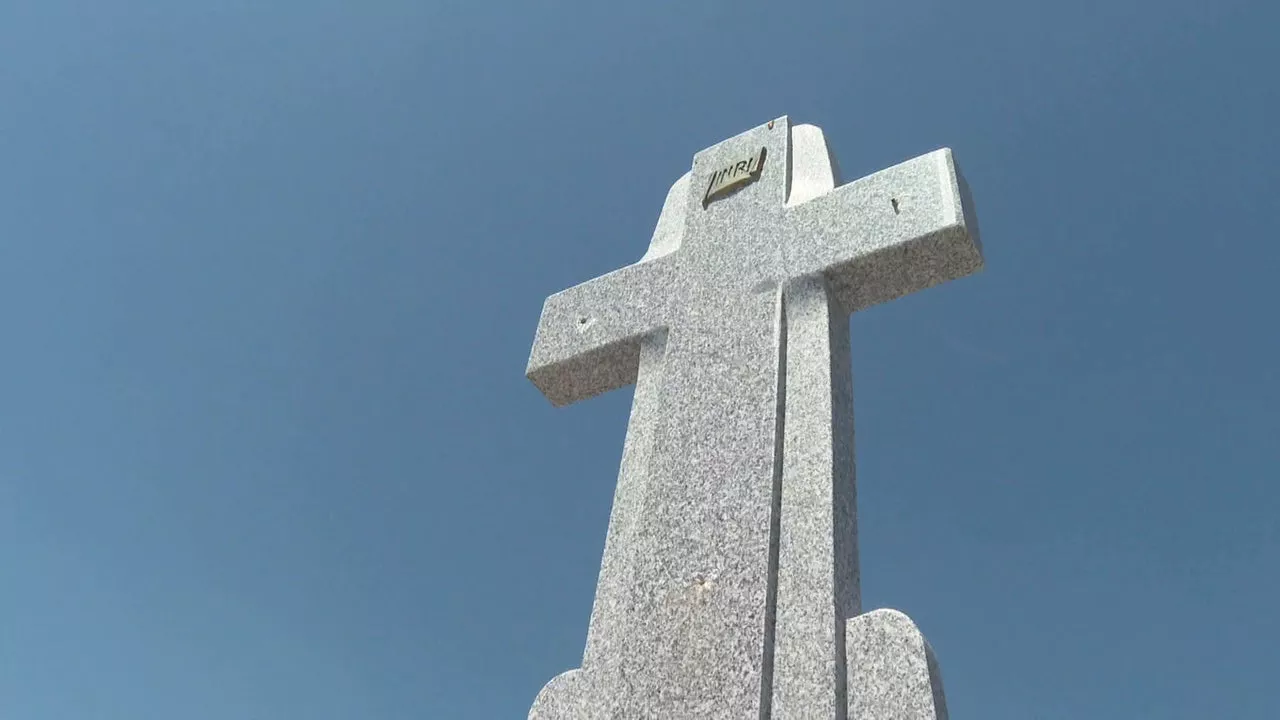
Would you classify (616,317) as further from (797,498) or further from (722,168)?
(797,498)

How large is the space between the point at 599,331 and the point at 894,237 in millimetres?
1139

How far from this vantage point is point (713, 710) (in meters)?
2.35

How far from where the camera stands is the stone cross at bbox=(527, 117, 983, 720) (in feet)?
7.70

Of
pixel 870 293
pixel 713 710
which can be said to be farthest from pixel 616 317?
pixel 713 710

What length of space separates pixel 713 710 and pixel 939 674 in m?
0.53

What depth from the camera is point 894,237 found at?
3162 mm

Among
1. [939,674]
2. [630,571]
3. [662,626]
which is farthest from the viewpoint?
Answer: [630,571]

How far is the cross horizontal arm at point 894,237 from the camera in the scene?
3141mm

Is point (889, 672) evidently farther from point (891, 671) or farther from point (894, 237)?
point (894, 237)

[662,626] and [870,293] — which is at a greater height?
[870,293]

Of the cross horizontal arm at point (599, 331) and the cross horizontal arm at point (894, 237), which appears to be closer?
the cross horizontal arm at point (894, 237)

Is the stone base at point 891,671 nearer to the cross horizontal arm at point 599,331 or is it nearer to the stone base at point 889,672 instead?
the stone base at point 889,672

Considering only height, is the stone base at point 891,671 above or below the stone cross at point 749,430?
below

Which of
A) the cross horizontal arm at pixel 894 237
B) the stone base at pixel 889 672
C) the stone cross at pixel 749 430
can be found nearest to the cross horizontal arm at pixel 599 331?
the stone cross at pixel 749 430
